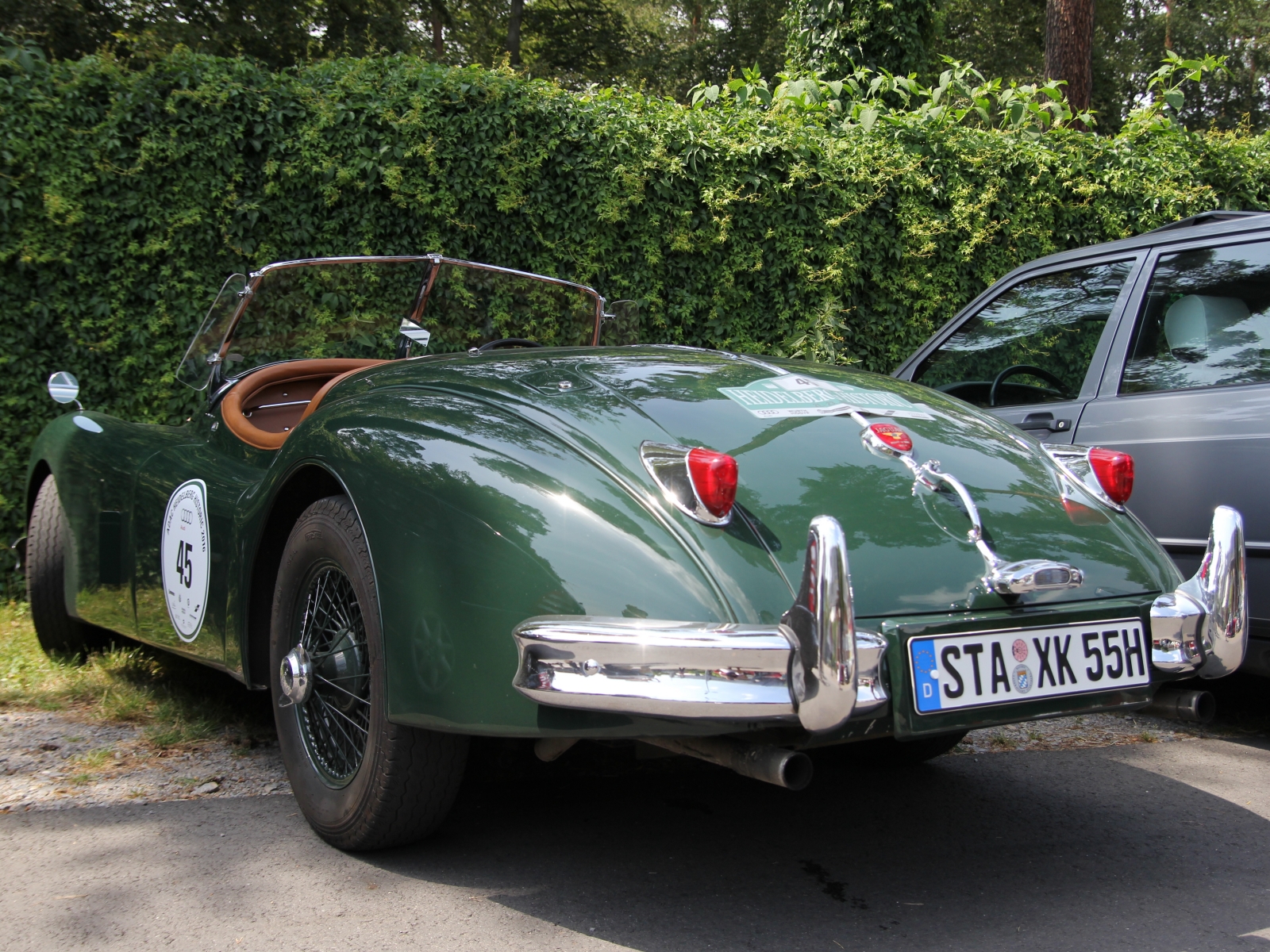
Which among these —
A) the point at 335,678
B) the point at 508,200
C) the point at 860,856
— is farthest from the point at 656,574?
the point at 508,200

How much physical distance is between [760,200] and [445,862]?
495cm

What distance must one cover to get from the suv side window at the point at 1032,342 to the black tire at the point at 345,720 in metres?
2.65

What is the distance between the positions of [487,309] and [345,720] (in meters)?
1.75

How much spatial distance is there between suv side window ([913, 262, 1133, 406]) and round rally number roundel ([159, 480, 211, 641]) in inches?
109

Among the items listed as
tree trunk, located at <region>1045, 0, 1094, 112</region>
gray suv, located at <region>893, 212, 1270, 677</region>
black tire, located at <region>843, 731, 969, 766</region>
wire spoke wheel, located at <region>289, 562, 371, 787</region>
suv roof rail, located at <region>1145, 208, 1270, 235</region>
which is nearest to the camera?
wire spoke wheel, located at <region>289, 562, 371, 787</region>

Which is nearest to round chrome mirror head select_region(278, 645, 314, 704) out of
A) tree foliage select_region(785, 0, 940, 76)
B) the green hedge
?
the green hedge

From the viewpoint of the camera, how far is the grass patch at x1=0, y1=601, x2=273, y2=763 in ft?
10.7

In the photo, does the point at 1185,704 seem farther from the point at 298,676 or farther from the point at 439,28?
the point at 439,28

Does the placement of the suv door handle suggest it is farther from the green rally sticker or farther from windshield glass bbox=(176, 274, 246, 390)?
windshield glass bbox=(176, 274, 246, 390)

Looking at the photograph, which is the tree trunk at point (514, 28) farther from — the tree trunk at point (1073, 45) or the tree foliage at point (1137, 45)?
the tree trunk at point (1073, 45)

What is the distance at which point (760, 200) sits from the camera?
21.0ft

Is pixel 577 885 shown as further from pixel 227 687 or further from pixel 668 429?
pixel 227 687

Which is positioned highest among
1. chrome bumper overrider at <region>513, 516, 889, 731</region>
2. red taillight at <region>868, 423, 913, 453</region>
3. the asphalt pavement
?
red taillight at <region>868, 423, 913, 453</region>

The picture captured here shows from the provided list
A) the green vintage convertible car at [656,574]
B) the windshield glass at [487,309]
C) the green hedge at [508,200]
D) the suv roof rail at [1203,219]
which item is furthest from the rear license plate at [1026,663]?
the green hedge at [508,200]
